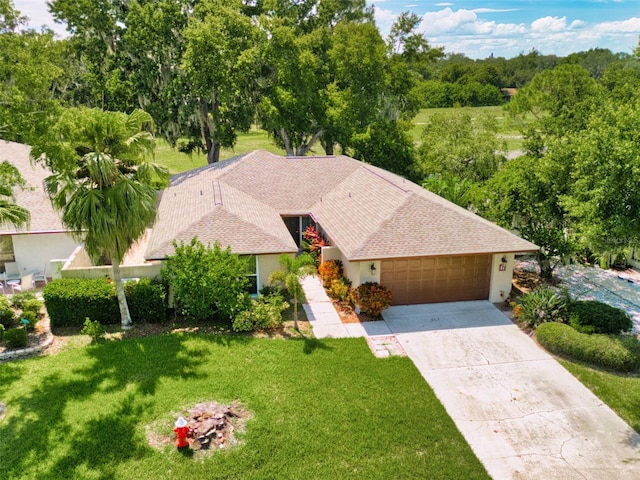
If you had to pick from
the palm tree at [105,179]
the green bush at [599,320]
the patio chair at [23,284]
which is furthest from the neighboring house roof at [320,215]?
the patio chair at [23,284]

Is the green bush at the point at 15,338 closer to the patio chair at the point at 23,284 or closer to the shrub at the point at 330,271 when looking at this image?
the patio chair at the point at 23,284

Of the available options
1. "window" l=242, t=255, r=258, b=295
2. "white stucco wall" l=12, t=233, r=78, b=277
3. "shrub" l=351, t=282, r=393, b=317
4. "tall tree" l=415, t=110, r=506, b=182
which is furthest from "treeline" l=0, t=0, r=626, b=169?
"shrub" l=351, t=282, r=393, b=317

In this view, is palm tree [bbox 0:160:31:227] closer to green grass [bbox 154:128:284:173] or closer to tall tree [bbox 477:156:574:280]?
tall tree [bbox 477:156:574:280]

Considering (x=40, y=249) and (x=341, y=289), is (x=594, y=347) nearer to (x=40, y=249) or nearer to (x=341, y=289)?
(x=341, y=289)

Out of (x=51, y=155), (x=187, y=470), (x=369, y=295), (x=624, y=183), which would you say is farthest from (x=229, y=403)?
(x=624, y=183)

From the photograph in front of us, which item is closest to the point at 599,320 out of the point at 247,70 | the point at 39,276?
the point at 39,276
